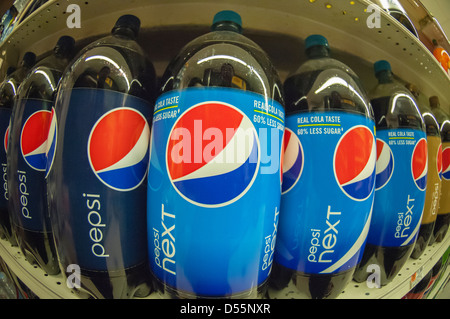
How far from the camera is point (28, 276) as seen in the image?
666 mm

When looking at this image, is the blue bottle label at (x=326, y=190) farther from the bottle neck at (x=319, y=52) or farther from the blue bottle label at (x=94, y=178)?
the blue bottle label at (x=94, y=178)

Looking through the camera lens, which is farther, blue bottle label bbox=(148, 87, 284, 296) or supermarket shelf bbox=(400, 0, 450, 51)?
supermarket shelf bbox=(400, 0, 450, 51)

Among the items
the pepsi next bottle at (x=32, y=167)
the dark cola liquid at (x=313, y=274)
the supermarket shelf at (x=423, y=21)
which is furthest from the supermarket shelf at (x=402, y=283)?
the supermarket shelf at (x=423, y=21)

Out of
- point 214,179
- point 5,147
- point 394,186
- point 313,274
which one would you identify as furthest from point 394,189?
point 5,147

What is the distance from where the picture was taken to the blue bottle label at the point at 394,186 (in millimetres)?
728

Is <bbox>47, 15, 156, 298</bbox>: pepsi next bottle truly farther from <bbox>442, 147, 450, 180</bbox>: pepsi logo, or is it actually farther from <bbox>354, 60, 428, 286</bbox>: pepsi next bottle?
<bbox>442, 147, 450, 180</bbox>: pepsi logo

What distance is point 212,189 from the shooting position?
440 millimetres

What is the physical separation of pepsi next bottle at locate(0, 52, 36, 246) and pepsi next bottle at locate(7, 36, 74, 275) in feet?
0.55

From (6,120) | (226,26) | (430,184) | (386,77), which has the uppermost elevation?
(226,26)

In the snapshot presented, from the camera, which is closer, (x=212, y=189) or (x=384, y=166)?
(x=212, y=189)

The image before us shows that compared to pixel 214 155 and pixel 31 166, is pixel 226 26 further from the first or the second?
pixel 31 166

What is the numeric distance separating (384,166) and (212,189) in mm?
586

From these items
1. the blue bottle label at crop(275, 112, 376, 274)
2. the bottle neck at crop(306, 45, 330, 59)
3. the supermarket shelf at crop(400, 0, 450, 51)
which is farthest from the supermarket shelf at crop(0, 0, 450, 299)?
the supermarket shelf at crop(400, 0, 450, 51)

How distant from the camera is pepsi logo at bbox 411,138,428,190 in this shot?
0.75m
